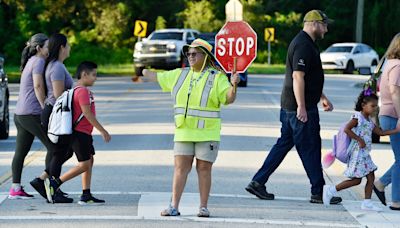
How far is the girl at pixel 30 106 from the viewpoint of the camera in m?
11.4

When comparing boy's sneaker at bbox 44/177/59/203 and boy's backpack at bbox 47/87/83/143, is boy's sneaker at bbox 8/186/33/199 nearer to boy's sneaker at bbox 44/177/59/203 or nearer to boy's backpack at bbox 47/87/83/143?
boy's sneaker at bbox 44/177/59/203

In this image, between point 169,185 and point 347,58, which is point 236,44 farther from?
point 347,58

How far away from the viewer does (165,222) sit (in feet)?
32.4

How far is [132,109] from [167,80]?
1593cm

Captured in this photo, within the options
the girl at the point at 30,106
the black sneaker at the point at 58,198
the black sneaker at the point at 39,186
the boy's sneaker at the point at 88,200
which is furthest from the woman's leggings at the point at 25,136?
the boy's sneaker at the point at 88,200

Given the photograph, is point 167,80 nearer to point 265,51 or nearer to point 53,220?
point 53,220

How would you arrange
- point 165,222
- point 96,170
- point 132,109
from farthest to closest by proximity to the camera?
point 132,109
point 96,170
point 165,222

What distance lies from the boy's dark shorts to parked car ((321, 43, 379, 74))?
41.6 meters

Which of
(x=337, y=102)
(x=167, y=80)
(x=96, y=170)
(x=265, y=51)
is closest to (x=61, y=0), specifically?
(x=265, y=51)

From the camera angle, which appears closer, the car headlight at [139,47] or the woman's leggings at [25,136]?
the woman's leggings at [25,136]

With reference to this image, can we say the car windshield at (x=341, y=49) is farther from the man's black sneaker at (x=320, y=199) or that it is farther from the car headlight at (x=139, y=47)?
the man's black sneaker at (x=320, y=199)

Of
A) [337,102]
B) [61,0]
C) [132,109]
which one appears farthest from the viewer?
[61,0]

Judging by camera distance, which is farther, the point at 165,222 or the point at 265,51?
the point at 265,51

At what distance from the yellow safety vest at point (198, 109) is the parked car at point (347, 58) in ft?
139
